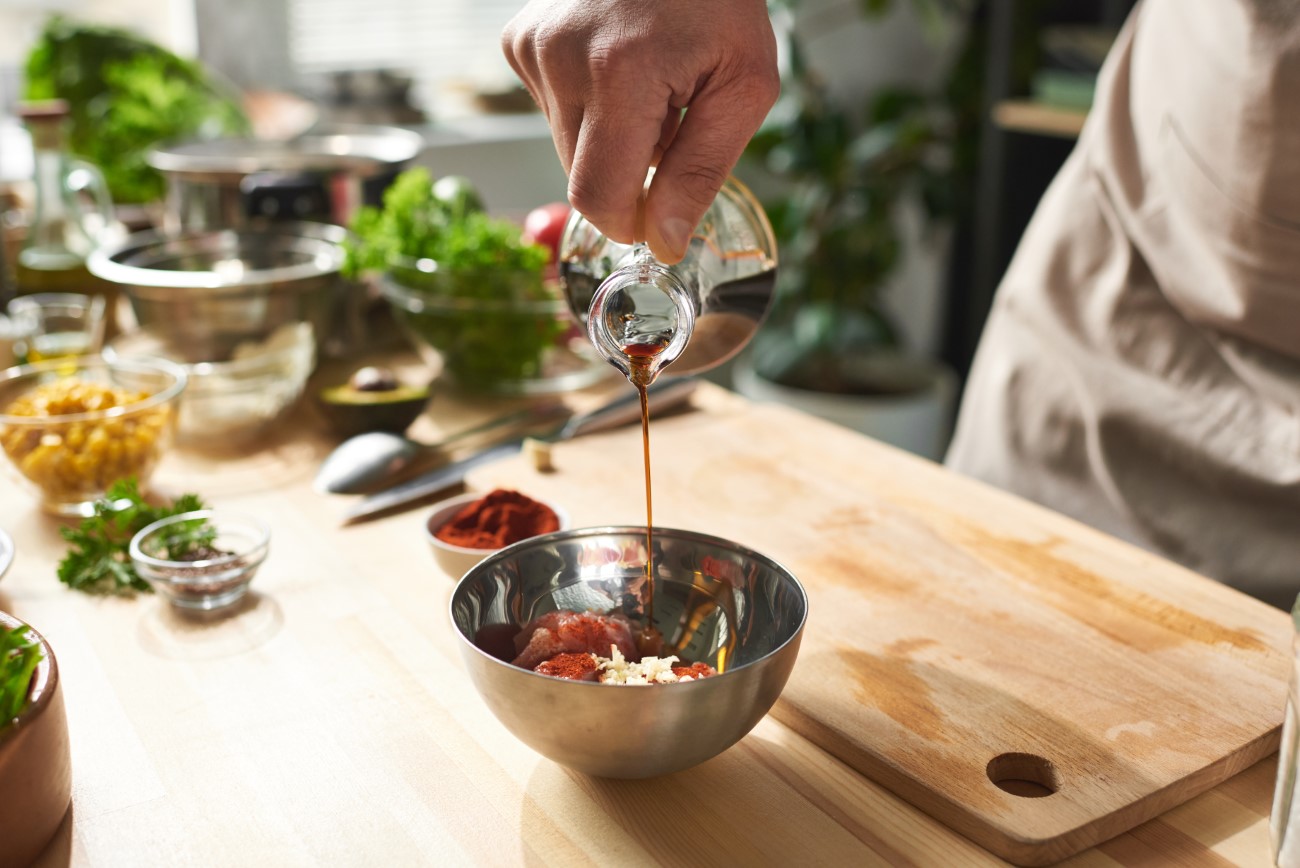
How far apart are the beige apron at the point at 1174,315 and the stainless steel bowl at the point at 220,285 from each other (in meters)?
0.81

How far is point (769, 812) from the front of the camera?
67cm

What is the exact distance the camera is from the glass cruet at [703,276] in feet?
2.70

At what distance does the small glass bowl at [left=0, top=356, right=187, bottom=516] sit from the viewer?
102 centimetres

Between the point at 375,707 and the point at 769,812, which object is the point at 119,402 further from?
the point at 769,812

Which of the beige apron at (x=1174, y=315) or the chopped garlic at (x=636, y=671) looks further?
the beige apron at (x=1174, y=315)

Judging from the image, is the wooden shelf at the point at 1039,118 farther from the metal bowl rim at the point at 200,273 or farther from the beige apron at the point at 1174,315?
the metal bowl rim at the point at 200,273

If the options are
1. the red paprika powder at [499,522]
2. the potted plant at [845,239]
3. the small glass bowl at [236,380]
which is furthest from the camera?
the potted plant at [845,239]

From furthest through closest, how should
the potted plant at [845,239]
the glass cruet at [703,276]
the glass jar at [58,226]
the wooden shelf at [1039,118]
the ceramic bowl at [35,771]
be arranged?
the potted plant at [845,239] < the wooden shelf at [1039,118] < the glass jar at [58,226] < the glass cruet at [703,276] < the ceramic bowl at [35,771]

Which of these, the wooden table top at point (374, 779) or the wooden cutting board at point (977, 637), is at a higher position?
the wooden cutting board at point (977, 637)

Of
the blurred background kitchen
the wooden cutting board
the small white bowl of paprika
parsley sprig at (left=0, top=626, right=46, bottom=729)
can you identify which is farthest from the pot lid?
parsley sprig at (left=0, top=626, right=46, bottom=729)

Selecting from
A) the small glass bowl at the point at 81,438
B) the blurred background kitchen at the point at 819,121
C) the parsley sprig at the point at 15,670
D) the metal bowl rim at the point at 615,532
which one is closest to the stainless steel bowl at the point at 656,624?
the metal bowl rim at the point at 615,532

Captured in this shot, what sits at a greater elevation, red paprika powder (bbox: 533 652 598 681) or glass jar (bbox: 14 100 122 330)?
glass jar (bbox: 14 100 122 330)

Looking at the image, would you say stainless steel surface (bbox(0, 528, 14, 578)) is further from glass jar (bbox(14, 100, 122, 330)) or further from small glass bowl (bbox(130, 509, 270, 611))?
glass jar (bbox(14, 100, 122, 330))

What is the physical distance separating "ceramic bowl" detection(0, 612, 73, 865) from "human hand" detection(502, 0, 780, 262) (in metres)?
0.42
